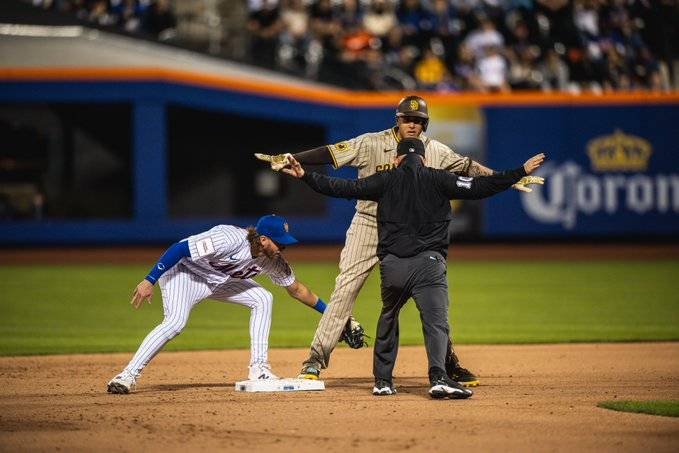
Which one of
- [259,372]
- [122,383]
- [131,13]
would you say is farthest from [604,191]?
[122,383]

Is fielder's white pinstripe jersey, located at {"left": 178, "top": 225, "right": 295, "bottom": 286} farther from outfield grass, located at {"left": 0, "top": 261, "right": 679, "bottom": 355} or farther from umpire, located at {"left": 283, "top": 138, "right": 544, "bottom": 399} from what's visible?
outfield grass, located at {"left": 0, "top": 261, "right": 679, "bottom": 355}

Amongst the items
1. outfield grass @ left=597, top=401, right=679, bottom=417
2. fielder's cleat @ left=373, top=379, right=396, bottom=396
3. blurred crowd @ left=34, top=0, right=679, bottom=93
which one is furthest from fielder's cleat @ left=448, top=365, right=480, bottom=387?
blurred crowd @ left=34, top=0, right=679, bottom=93

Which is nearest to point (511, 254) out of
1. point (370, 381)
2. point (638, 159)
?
point (638, 159)

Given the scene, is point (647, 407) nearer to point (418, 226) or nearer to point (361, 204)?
point (418, 226)

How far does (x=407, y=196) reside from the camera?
736cm

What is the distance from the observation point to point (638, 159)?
71.1ft

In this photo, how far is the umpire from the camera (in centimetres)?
733

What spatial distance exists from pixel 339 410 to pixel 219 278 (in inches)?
53.9

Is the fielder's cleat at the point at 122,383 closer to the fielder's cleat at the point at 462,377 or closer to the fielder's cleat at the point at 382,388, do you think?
the fielder's cleat at the point at 382,388

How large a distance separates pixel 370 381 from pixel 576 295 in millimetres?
7230

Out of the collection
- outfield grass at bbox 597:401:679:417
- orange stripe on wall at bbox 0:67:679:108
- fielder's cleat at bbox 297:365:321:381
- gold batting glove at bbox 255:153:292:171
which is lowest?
outfield grass at bbox 597:401:679:417

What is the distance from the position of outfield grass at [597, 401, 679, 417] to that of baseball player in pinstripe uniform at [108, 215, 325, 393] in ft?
7.25

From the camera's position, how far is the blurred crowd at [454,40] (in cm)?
2092

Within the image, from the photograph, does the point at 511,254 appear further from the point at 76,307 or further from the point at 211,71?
the point at 76,307
